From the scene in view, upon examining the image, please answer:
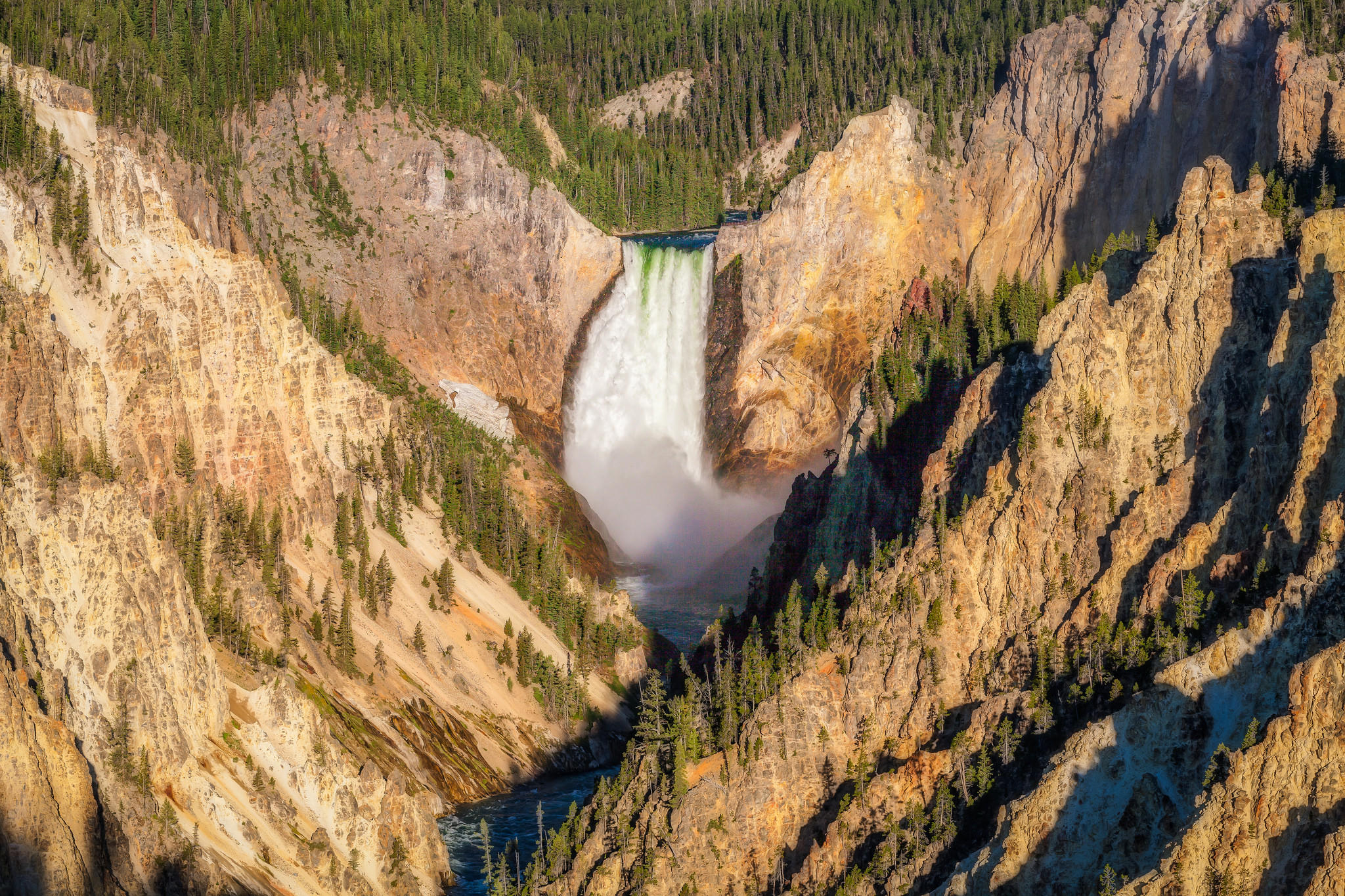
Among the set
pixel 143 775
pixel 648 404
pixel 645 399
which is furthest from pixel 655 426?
pixel 143 775

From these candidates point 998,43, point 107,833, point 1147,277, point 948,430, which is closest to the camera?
point 107,833

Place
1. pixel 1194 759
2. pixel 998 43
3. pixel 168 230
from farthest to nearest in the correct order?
pixel 998 43 < pixel 168 230 < pixel 1194 759

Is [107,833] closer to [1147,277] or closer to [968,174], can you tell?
[1147,277]

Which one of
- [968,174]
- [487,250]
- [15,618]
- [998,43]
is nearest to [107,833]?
[15,618]

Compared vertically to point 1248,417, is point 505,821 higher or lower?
lower

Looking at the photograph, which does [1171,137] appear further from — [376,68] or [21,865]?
[21,865]

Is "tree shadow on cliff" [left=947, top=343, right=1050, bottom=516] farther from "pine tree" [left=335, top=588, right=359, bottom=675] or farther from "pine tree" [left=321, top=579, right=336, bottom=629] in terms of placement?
"pine tree" [left=321, top=579, right=336, bottom=629]

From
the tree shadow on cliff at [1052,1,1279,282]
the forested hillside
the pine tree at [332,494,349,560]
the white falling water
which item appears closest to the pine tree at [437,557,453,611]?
the pine tree at [332,494,349,560]
